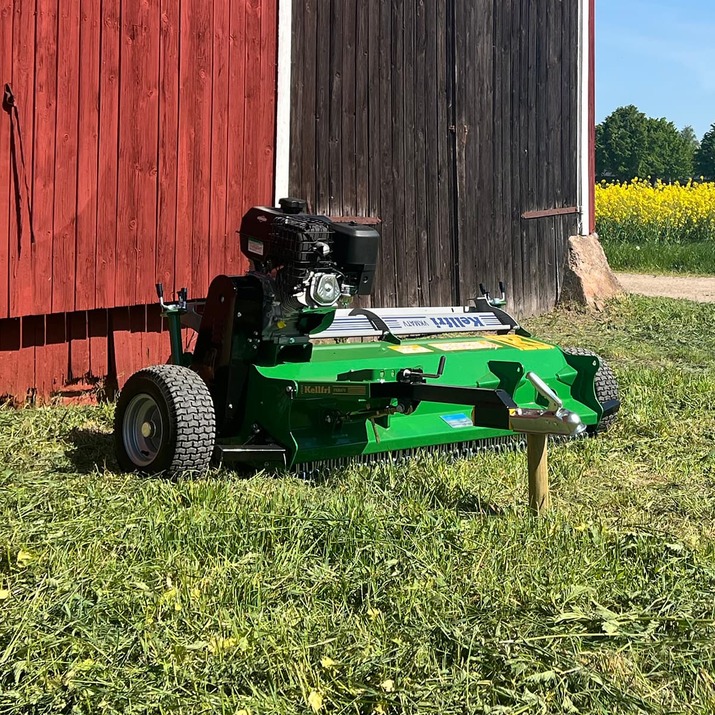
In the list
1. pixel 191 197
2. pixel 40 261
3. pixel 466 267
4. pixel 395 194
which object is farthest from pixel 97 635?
pixel 466 267

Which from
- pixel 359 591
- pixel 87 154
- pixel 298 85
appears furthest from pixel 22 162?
pixel 359 591

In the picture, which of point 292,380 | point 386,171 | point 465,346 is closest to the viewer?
point 292,380

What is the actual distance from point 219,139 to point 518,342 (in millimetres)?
2853

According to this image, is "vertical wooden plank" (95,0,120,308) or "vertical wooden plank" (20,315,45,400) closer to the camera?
"vertical wooden plank" (20,315,45,400)

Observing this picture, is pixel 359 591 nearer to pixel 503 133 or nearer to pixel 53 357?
pixel 53 357

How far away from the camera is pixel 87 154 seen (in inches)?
256

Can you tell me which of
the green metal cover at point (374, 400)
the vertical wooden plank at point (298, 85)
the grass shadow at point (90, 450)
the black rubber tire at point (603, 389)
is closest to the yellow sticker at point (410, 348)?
the green metal cover at point (374, 400)

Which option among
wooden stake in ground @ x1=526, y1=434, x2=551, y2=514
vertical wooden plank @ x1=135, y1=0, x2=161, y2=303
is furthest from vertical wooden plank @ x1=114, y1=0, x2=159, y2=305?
wooden stake in ground @ x1=526, y1=434, x2=551, y2=514

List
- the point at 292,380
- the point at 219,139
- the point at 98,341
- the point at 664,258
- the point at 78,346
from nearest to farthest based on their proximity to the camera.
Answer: the point at 292,380, the point at 78,346, the point at 98,341, the point at 219,139, the point at 664,258

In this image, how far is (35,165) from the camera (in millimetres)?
6230

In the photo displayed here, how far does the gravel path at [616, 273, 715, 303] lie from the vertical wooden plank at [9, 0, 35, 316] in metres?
9.85

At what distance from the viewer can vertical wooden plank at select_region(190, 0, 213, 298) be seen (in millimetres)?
7117

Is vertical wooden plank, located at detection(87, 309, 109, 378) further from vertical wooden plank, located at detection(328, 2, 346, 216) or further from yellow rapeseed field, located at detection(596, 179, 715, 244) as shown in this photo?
yellow rapeseed field, located at detection(596, 179, 715, 244)

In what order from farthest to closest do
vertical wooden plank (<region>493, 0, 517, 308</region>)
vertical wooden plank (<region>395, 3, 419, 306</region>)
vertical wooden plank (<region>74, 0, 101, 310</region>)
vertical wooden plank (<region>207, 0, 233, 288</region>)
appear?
vertical wooden plank (<region>493, 0, 517, 308</region>) → vertical wooden plank (<region>395, 3, 419, 306</region>) → vertical wooden plank (<region>207, 0, 233, 288</region>) → vertical wooden plank (<region>74, 0, 101, 310</region>)
